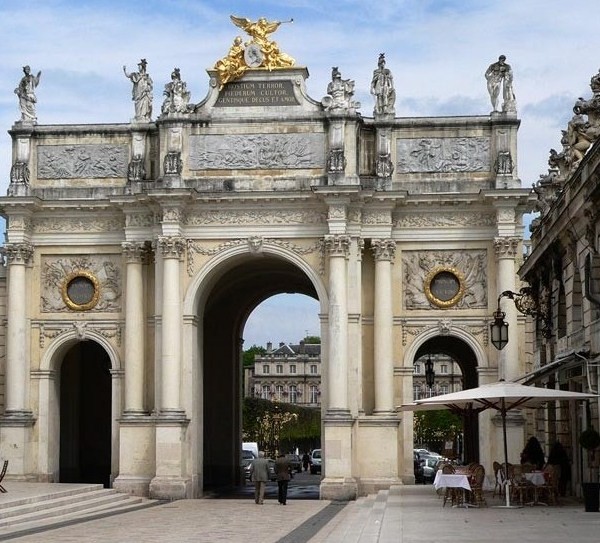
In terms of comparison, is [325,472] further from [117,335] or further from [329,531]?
[329,531]

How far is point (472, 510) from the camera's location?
29.8 meters

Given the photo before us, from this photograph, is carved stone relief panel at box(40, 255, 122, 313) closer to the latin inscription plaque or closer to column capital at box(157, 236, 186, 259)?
column capital at box(157, 236, 186, 259)

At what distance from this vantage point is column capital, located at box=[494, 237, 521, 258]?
42750mm

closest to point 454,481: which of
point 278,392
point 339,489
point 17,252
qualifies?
point 339,489

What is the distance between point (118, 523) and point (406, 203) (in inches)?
678

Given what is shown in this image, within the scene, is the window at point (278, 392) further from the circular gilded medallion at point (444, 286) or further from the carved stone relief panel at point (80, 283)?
the circular gilded medallion at point (444, 286)

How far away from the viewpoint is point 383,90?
143 feet

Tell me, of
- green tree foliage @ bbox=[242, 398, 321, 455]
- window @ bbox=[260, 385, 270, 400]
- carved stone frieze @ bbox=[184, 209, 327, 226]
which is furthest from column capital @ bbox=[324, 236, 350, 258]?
window @ bbox=[260, 385, 270, 400]

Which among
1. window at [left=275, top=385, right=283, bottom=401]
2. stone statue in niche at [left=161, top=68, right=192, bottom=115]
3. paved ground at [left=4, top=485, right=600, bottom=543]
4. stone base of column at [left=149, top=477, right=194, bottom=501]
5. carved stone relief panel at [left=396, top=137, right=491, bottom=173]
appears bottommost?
paved ground at [left=4, top=485, right=600, bottom=543]

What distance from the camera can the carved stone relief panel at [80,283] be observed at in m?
44.5

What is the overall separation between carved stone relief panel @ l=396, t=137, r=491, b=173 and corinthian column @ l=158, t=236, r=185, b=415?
791 cm

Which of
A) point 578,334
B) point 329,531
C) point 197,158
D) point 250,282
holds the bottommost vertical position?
point 329,531

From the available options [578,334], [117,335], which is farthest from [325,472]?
[578,334]

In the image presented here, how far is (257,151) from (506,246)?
8723mm
